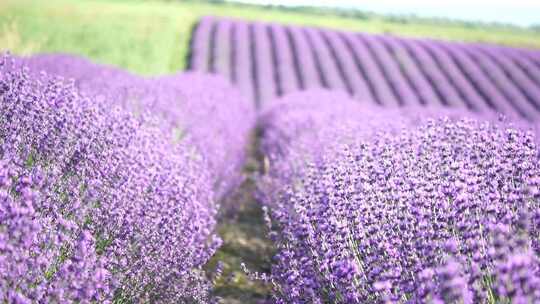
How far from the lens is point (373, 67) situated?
1422 centimetres

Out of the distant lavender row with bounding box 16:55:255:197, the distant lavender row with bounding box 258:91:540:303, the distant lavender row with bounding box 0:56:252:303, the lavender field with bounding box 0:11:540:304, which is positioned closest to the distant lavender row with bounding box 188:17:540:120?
the distant lavender row with bounding box 16:55:255:197

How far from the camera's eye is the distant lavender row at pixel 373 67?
1242 centimetres

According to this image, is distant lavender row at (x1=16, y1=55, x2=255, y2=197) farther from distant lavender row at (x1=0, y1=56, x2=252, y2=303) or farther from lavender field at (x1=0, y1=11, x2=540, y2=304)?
distant lavender row at (x1=0, y1=56, x2=252, y2=303)

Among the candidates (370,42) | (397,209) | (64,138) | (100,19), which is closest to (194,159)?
(64,138)

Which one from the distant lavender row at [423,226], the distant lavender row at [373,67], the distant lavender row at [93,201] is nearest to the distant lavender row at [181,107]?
the distant lavender row at [93,201]

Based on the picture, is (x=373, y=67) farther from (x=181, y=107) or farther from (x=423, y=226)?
(x=423, y=226)

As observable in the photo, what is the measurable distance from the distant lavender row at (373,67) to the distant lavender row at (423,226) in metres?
8.60

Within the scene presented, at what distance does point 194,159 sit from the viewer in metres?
4.48

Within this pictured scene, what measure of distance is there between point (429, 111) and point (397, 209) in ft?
17.6

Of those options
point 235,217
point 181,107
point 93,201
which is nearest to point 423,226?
point 93,201

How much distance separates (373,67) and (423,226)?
1251 cm

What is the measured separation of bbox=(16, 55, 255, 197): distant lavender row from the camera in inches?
187

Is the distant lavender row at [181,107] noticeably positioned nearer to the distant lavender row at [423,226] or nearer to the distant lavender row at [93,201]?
the distant lavender row at [93,201]

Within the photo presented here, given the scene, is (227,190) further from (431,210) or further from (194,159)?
(431,210)
